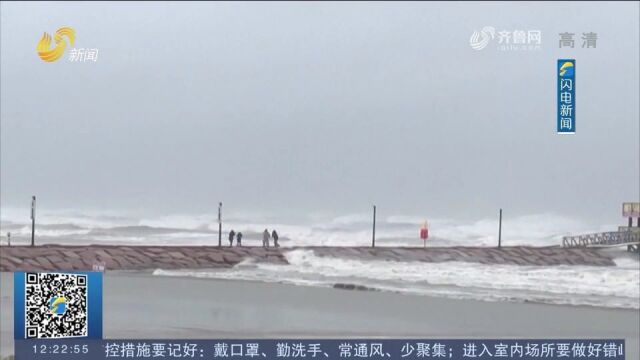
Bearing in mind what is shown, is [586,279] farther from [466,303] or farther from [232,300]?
[232,300]

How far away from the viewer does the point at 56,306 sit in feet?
18.3

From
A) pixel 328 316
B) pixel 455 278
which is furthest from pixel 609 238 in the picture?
pixel 328 316

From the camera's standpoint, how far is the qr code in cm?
549
